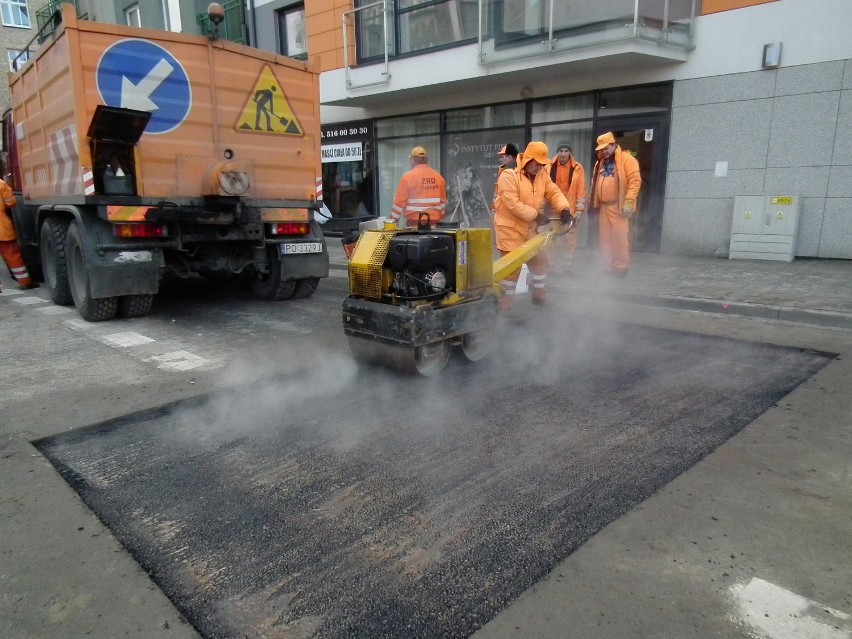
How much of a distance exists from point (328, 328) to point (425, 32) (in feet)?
26.9

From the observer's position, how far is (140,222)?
5906mm

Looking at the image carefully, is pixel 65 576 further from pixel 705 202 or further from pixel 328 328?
pixel 705 202

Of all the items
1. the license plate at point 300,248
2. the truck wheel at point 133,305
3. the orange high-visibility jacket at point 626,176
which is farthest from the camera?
the orange high-visibility jacket at point 626,176

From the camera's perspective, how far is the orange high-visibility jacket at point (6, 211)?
26.2ft

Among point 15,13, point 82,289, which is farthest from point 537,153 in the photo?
point 15,13

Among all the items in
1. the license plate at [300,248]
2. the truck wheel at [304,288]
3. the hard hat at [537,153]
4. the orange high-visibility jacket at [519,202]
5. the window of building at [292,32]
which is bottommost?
the truck wheel at [304,288]

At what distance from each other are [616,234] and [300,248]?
12.9 ft

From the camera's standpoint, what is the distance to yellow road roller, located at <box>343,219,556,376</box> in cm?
400

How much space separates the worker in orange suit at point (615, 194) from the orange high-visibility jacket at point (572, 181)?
36 cm

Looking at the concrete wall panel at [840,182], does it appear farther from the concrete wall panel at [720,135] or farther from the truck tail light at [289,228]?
the truck tail light at [289,228]

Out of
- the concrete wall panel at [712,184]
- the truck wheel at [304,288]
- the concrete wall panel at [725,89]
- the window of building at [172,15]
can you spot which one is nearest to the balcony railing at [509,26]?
the concrete wall panel at [725,89]

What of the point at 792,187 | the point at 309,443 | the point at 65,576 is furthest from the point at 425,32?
the point at 65,576

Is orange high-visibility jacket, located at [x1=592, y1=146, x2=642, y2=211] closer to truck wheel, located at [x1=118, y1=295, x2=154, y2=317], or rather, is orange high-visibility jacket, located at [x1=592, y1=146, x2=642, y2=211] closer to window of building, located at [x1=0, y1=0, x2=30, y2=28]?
truck wheel, located at [x1=118, y1=295, x2=154, y2=317]

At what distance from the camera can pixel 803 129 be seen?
28.0 ft
